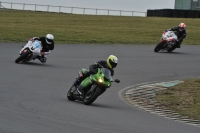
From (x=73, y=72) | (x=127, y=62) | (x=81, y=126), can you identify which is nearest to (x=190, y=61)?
(x=127, y=62)

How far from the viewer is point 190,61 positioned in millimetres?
25203

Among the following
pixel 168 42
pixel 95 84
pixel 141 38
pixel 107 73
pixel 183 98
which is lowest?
pixel 141 38

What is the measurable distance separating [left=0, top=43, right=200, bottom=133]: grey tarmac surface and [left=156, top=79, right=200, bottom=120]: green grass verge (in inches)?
41.1

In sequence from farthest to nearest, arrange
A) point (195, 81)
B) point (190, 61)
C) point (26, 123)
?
point (190, 61), point (195, 81), point (26, 123)

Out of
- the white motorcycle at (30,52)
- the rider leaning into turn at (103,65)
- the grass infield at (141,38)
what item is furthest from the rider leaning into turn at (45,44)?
the rider leaning into turn at (103,65)

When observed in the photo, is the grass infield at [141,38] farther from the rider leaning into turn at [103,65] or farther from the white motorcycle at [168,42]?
the white motorcycle at [168,42]

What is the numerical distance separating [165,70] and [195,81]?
11.4 ft

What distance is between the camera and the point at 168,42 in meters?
28.5

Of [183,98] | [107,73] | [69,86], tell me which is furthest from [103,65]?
[69,86]

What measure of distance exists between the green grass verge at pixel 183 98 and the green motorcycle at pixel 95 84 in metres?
1.85

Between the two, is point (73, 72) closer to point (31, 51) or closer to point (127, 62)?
point (31, 51)

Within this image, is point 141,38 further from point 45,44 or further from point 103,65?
point 103,65

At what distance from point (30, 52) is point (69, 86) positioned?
429 centimetres

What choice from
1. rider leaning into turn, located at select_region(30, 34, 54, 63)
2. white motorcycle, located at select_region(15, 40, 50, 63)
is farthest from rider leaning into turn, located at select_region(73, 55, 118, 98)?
rider leaning into turn, located at select_region(30, 34, 54, 63)
